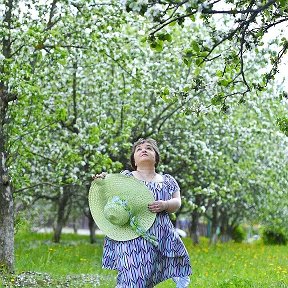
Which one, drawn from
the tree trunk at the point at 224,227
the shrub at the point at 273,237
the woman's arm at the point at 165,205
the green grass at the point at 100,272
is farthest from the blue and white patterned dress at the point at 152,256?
the shrub at the point at 273,237

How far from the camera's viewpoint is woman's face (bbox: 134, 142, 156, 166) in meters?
6.91

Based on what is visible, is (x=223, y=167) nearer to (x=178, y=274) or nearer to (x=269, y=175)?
(x=269, y=175)

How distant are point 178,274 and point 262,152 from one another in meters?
12.2

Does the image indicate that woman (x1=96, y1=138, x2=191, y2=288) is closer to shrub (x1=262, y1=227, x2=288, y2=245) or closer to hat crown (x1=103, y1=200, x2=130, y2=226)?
hat crown (x1=103, y1=200, x2=130, y2=226)

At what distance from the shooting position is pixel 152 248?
22.1 feet

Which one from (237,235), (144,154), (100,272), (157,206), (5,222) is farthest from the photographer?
(237,235)

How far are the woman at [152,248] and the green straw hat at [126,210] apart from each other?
0.06m

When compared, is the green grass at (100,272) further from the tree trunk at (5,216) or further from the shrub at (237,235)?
the shrub at (237,235)

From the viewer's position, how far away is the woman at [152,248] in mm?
6660

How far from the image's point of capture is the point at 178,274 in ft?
22.7

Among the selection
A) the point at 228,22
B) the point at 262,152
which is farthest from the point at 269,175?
the point at 228,22

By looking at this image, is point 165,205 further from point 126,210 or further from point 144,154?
point 144,154

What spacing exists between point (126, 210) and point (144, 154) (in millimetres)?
570

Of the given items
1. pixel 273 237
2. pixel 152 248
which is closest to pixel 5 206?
pixel 152 248
